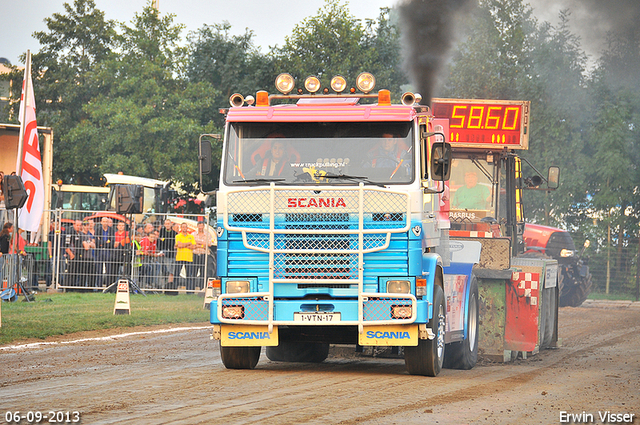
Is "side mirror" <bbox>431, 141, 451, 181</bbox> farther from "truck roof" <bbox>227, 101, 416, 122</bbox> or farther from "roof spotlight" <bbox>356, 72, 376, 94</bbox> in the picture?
"roof spotlight" <bbox>356, 72, 376, 94</bbox>

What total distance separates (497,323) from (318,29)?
26080 mm

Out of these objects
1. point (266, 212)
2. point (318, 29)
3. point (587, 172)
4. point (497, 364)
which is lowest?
point (497, 364)

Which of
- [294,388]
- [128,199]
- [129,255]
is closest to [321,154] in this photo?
[294,388]

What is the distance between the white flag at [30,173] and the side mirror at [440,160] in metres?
10.8

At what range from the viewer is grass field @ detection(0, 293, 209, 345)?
1508 centimetres

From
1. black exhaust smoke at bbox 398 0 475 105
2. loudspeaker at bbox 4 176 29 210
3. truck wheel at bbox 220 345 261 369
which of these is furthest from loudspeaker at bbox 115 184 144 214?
truck wheel at bbox 220 345 261 369

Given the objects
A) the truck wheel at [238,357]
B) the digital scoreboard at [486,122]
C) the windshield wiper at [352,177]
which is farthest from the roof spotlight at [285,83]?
the digital scoreboard at [486,122]

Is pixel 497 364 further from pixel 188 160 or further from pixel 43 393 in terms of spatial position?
pixel 188 160

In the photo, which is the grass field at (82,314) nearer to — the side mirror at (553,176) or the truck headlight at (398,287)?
the truck headlight at (398,287)

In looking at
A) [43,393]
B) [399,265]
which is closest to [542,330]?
[399,265]

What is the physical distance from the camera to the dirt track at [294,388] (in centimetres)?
746

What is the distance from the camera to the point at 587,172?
35.5 m

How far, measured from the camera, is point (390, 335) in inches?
389

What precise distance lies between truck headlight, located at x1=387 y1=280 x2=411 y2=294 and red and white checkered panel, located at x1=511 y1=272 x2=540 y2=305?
4.05m
